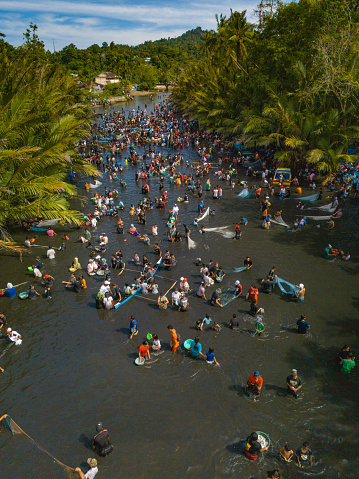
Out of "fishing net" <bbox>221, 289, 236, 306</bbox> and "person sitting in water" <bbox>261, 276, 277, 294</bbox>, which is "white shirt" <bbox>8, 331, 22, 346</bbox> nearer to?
"fishing net" <bbox>221, 289, 236, 306</bbox>

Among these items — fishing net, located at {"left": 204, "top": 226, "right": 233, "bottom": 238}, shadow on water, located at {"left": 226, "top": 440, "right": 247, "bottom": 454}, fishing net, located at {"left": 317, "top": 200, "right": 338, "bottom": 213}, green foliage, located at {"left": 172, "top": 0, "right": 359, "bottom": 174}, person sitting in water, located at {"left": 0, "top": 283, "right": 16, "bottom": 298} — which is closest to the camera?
shadow on water, located at {"left": 226, "top": 440, "right": 247, "bottom": 454}

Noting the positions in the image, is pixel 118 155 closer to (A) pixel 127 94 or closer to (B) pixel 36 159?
(B) pixel 36 159

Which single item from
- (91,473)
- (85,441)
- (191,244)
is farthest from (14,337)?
(191,244)

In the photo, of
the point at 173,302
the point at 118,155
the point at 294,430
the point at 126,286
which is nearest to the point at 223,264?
the point at 173,302

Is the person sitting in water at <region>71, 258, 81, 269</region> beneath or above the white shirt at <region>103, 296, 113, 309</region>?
above

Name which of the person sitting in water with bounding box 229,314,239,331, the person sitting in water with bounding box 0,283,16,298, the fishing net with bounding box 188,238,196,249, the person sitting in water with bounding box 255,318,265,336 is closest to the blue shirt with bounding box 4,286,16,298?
the person sitting in water with bounding box 0,283,16,298

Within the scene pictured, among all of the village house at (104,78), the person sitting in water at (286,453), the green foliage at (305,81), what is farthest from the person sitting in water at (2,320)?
the village house at (104,78)

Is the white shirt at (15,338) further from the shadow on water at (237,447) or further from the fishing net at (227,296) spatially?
the shadow on water at (237,447)

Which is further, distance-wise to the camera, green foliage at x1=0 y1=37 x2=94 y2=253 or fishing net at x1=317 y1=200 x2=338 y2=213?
fishing net at x1=317 y1=200 x2=338 y2=213
